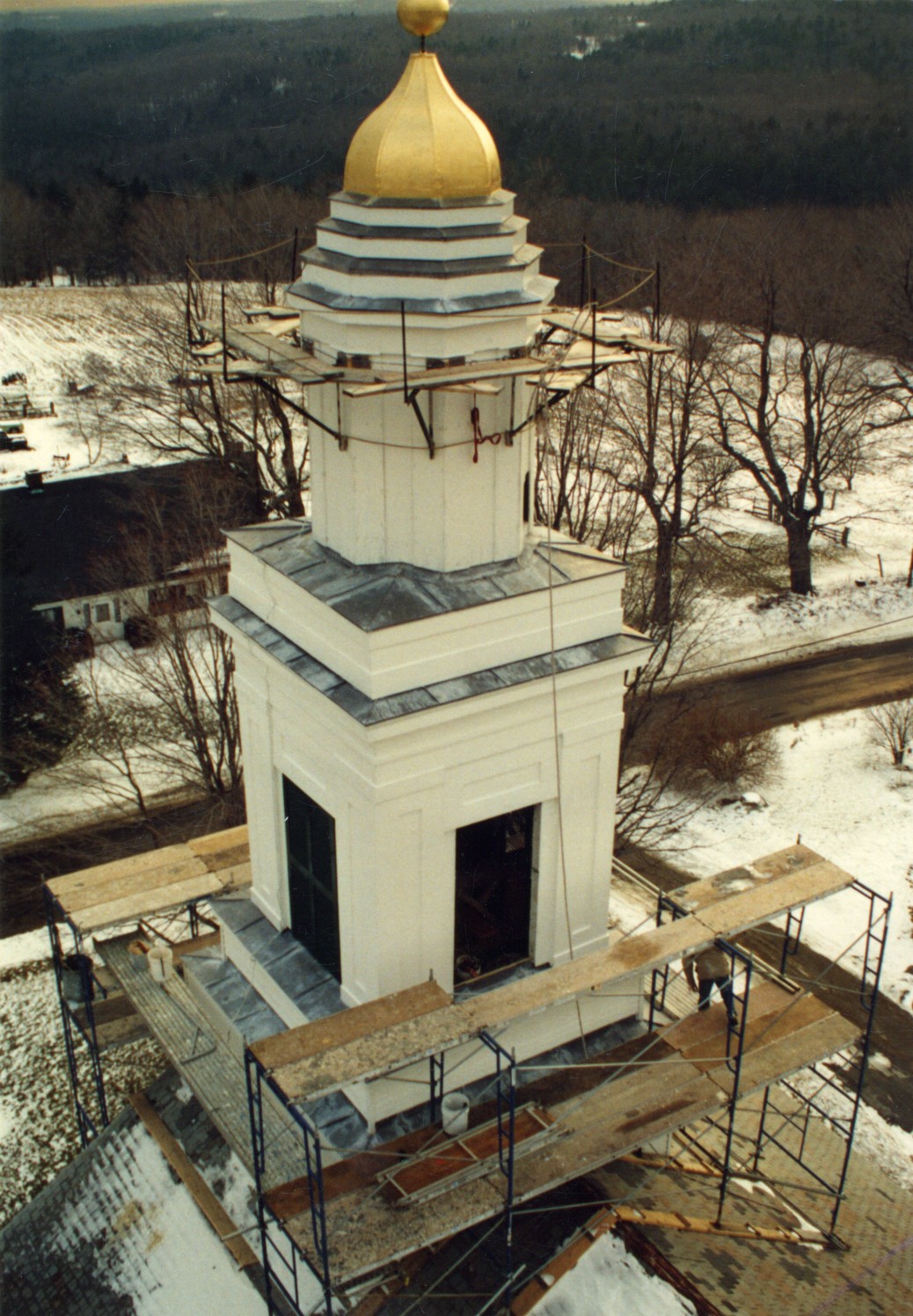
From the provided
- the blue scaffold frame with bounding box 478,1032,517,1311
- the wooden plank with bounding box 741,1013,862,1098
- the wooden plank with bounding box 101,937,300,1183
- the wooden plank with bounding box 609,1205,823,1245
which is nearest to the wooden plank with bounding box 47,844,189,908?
the wooden plank with bounding box 101,937,300,1183

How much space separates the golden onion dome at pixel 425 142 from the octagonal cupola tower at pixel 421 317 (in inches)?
0.5

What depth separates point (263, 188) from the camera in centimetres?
5809

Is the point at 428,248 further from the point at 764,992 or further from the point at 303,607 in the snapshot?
the point at 764,992

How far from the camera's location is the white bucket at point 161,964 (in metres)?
15.8

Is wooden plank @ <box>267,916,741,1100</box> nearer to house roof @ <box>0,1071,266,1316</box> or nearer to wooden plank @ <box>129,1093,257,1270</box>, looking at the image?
wooden plank @ <box>129,1093,257,1270</box>

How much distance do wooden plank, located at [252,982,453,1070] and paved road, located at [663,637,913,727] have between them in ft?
80.6

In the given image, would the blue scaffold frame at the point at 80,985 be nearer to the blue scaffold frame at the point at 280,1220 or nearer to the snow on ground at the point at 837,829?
the blue scaffold frame at the point at 280,1220

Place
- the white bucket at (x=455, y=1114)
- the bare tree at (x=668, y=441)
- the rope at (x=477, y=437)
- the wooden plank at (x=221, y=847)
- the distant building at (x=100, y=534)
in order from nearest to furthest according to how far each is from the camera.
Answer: the white bucket at (x=455, y=1114) → the rope at (x=477, y=437) → the wooden plank at (x=221, y=847) → the bare tree at (x=668, y=441) → the distant building at (x=100, y=534)

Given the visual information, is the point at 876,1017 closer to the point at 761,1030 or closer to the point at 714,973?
the point at 761,1030

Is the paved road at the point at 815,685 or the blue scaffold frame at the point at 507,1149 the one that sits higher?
the blue scaffold frame at the point at 507,1149

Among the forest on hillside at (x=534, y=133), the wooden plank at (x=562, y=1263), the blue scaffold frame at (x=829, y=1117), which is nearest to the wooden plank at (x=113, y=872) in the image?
the wooden plank at (x=562, y=1263)

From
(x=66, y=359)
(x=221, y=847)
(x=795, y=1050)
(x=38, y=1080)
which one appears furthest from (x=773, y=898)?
(x=66, y=359)

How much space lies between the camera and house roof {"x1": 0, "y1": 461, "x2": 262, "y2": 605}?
39.1 m

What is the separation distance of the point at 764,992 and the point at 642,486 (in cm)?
2240
